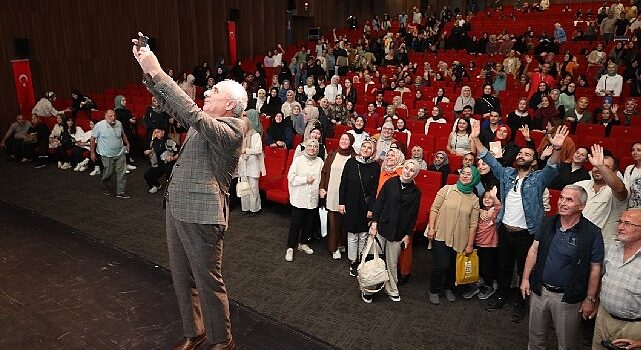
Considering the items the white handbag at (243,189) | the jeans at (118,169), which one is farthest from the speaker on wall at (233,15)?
the white handbag at (243,189)

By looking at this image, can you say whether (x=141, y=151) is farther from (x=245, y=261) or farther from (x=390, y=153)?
(x=390, y=153)

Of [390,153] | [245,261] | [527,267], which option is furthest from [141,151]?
[527,267]

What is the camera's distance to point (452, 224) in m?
3.76

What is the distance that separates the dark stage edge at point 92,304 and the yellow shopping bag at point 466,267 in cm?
144

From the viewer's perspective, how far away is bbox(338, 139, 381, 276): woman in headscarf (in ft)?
14.0

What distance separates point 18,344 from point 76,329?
1.03ft

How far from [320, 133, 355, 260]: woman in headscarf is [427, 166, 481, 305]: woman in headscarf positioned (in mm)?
1049

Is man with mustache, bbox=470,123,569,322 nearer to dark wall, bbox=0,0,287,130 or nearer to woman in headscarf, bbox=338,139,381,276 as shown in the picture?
woman in headscarf, bbox=338,139,381,276

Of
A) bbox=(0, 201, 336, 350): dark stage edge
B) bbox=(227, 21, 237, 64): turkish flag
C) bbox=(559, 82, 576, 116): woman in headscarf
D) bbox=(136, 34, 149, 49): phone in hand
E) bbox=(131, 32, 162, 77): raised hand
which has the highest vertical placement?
bbox=(227, 21, 237, 64): turkish flag

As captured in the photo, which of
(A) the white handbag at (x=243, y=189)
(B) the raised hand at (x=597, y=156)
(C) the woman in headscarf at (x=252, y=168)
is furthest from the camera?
(C) the woman in headscarf at (x=252, y=168)

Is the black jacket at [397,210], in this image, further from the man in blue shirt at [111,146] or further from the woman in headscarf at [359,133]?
the man in blue shirt at [111,146]

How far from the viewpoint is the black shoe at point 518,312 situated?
143 inches

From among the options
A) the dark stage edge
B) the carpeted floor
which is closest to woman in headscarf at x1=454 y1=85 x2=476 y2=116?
the carpeted floor

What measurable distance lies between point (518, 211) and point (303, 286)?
6.20 feet
